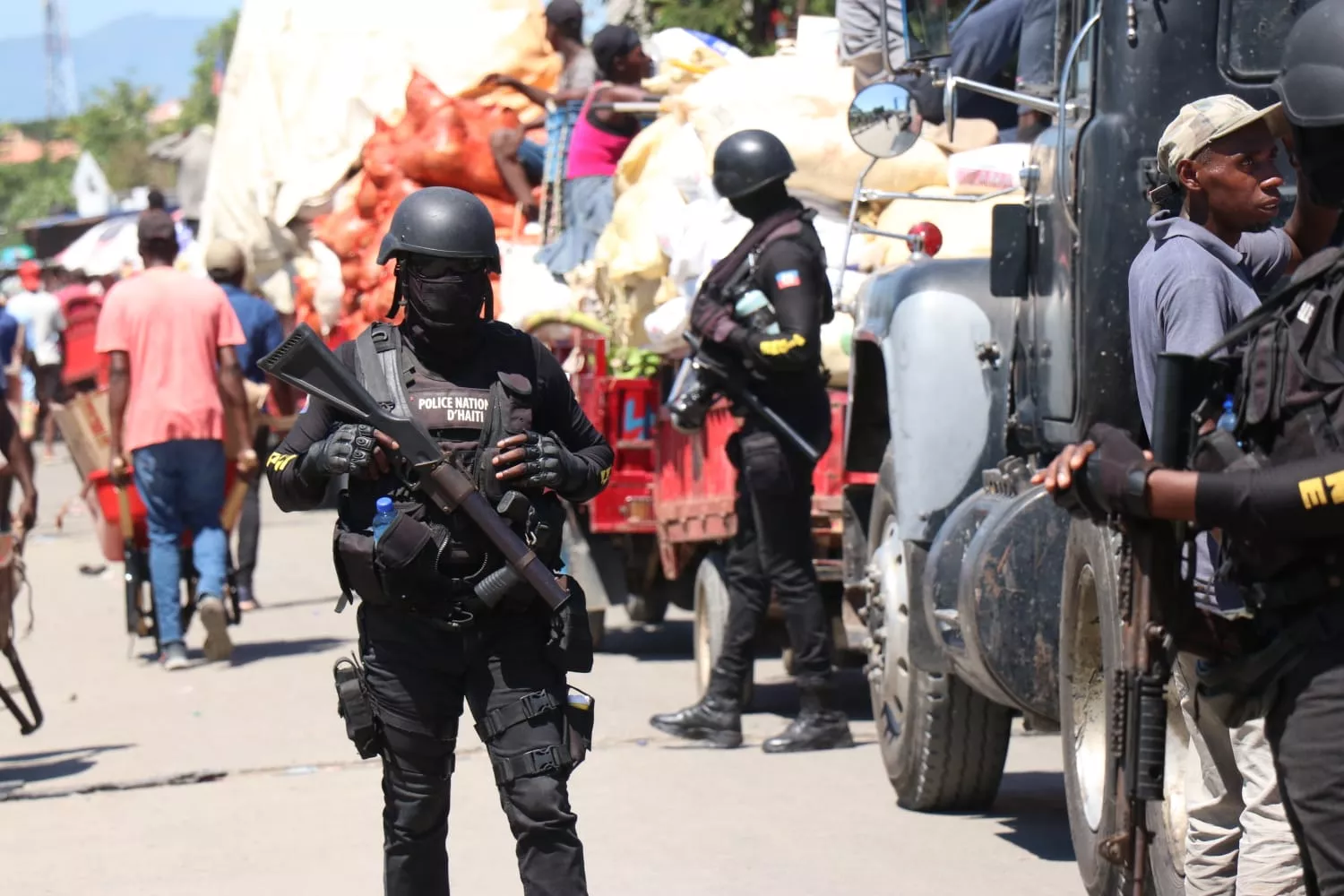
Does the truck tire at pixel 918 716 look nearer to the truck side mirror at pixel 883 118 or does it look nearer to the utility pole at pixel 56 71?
the truck side mirror at pixel 883 118

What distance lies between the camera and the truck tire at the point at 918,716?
6574mm

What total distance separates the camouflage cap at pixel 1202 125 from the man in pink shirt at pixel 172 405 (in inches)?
258

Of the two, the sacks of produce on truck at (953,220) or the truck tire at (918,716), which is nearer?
the truck tire at (918,716)

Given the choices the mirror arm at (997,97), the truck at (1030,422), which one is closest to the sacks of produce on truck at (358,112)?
the truck at (1030,422)

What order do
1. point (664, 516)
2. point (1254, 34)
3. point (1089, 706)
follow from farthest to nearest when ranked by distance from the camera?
Answer: point (664, 516) → point (1089, 706) → point (1254, 34)

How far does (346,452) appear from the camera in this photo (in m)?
4.57

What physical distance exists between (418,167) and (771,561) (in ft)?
22.3

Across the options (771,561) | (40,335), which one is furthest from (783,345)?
(40,335)

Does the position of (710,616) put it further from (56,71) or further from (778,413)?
(56,71)

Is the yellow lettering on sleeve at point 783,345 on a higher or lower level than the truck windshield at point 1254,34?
lower

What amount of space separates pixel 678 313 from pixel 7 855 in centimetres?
364

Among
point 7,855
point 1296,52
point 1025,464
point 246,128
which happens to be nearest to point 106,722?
point 7,855

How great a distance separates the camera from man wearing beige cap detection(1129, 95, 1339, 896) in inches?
158

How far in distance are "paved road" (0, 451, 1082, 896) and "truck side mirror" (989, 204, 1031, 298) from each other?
1624 mm
